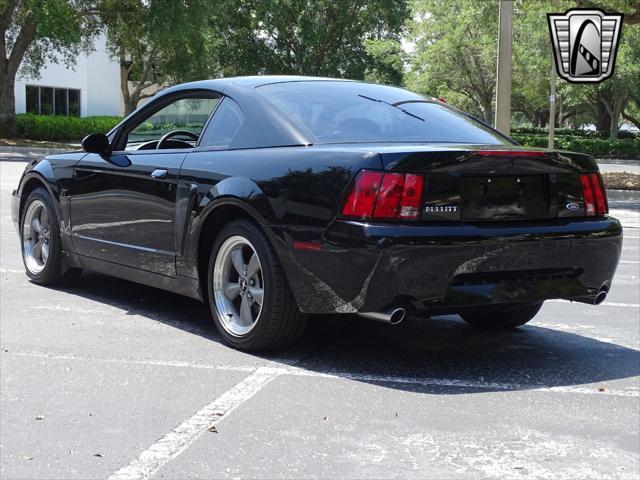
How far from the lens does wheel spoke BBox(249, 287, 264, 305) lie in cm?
531

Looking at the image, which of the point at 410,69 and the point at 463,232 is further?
the point at 410,69

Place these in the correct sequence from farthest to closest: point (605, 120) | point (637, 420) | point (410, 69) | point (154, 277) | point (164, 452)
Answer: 1. point (605, 120)
2. point (410, 69)
3. point (154, 277)
4. point (637, 420)
5. point (164, 452)

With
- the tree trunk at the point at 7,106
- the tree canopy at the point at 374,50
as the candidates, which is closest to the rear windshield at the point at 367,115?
the tree trunk at the point at 7,106

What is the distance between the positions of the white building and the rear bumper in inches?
1863

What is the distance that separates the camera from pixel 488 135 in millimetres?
5945

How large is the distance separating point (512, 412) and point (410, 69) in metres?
52.0

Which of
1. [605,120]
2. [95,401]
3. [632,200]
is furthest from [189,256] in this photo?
[605,120]

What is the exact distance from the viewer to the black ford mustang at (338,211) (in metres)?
4.80

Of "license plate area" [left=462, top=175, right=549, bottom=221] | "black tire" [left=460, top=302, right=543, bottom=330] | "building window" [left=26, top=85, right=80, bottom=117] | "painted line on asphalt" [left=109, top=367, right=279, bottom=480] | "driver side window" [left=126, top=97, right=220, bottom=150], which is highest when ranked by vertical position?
"building window" [left=26, top=85, right=80, bottom=117]

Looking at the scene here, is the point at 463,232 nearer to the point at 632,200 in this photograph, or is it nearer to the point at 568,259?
the point at 568,259

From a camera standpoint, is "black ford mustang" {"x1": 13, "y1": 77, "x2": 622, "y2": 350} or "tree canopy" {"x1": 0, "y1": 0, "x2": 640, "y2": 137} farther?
"tree canopy" {"x1": 0, "y1": 0, "x2": 640, "y2": 137}

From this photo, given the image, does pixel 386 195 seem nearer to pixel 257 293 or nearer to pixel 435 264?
pixel 435 264

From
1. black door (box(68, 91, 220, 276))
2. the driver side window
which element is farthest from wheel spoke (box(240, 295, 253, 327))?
the driver side window

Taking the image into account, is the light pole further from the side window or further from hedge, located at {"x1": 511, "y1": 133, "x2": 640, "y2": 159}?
hedge, located at {"x1": 511, "y1": 133, "x2": 640, "y2": 159}
